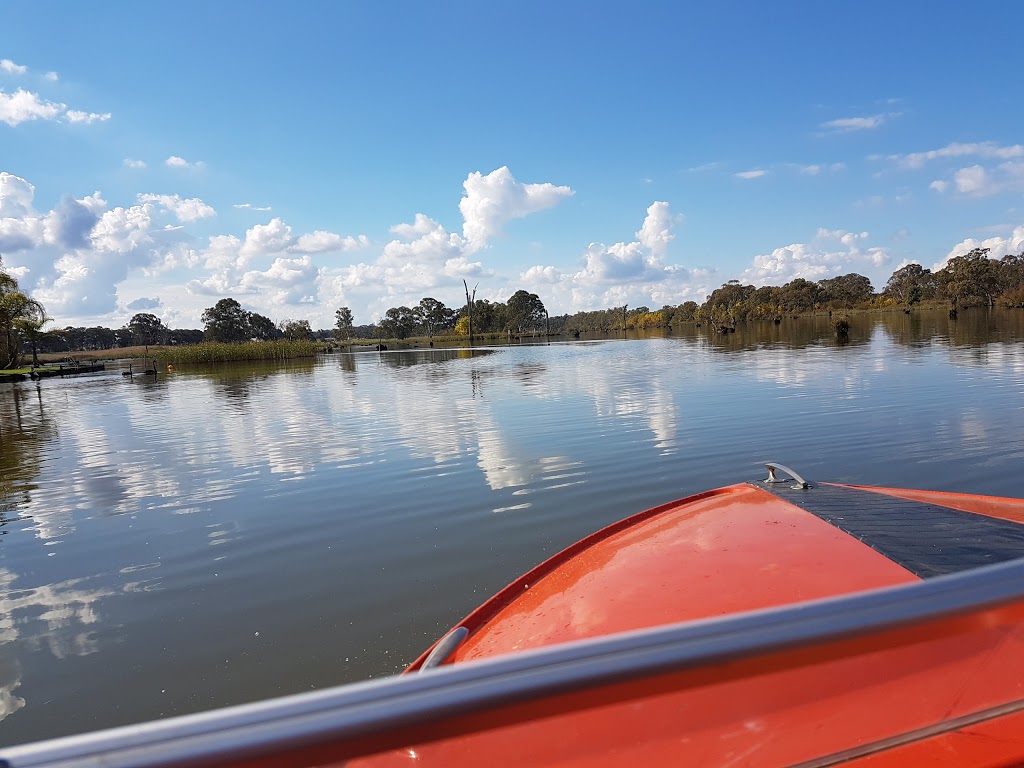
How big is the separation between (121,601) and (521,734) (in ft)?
19.9

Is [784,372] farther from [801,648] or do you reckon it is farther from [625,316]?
[625,316]

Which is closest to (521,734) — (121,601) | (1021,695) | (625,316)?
(1021,695)

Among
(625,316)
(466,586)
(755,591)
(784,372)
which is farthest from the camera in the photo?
(625,316)

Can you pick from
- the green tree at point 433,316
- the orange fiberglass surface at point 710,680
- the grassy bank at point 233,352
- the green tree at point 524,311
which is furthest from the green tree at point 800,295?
the orange fiberglass surface at point 710,680

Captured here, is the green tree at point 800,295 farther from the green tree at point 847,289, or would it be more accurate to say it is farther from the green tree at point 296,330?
the green tree at point 296,330

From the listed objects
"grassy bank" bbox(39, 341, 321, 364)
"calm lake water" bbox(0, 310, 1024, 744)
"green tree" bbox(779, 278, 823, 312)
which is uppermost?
"green tree" bbox(779, 278, 823, 312)

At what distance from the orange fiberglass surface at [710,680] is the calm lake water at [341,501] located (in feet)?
7.84

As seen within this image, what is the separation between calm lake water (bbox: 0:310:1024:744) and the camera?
4426 millimetres

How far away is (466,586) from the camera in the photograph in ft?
17.3

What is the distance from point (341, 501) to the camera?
26.6ft

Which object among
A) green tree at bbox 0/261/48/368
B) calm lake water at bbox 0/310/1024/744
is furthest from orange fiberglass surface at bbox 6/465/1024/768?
green tree at bbox 0/261/48/368

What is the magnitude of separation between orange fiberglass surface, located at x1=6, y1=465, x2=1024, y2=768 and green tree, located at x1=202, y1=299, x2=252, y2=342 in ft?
413

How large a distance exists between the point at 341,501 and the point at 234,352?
5891cm

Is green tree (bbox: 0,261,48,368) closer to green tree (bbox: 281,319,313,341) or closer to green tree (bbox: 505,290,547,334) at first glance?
green tree (bbox: 281,319,313,341)
